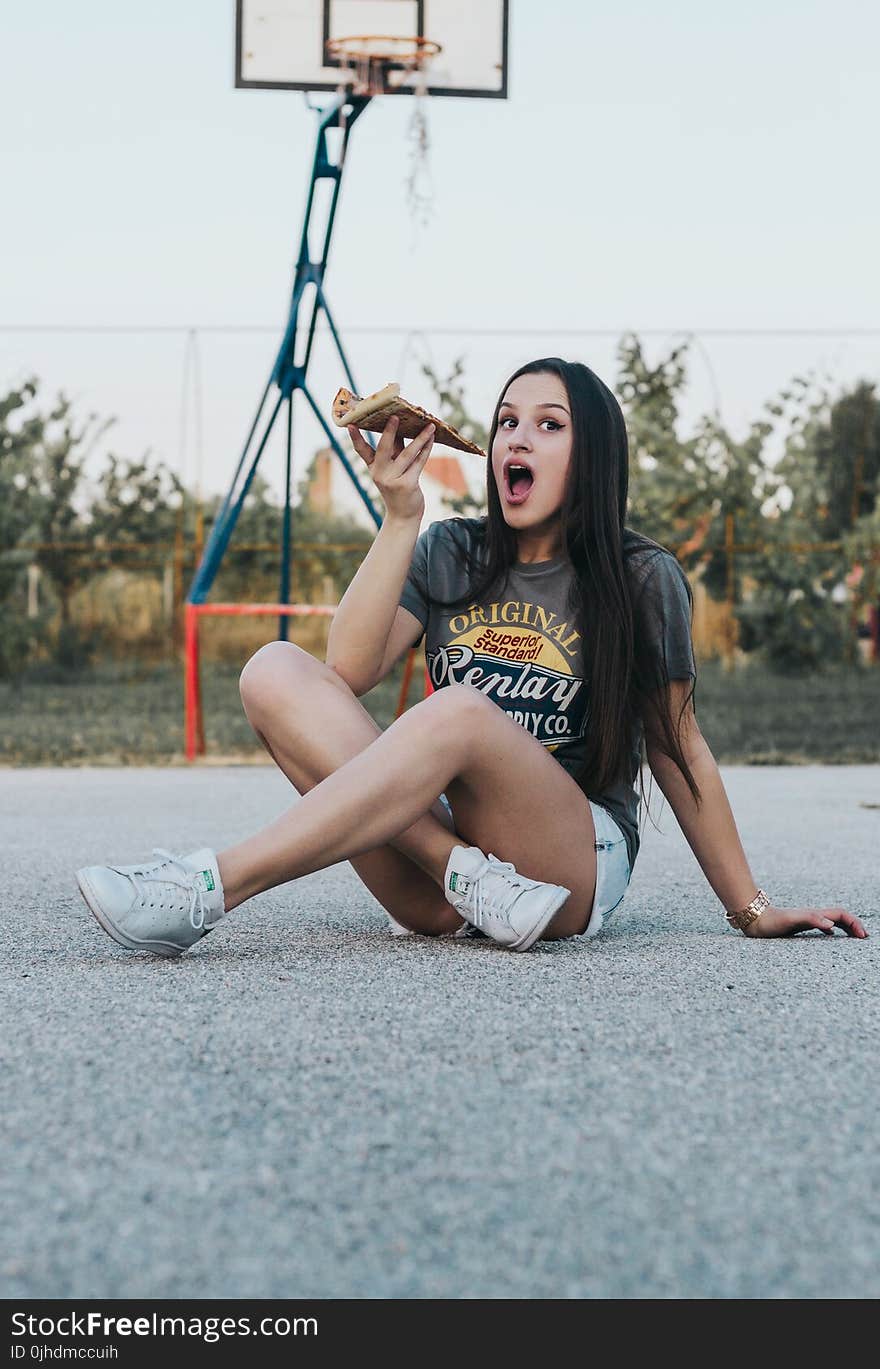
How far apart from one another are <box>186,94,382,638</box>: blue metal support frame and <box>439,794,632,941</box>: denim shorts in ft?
13.8

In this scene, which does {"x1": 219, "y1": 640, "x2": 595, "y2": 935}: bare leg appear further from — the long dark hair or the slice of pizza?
the slice of pizza

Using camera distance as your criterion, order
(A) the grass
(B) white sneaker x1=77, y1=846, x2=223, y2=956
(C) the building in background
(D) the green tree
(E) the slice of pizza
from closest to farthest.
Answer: (B) white sneaker x1=77, y1=846, x2=223, y2=956, (E) the slice of pizza, (A) the grass, (C) the building in background, (D) the green tree

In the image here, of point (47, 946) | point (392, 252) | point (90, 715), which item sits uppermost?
point (392, 252)

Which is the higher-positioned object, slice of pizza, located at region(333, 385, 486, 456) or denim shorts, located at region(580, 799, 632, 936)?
slice of pizza, located at region(333, 385, 486, 456)

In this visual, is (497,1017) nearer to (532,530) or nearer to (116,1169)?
(116,1169)

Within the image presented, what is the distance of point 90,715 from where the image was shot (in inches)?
335

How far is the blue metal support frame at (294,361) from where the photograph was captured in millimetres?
6168

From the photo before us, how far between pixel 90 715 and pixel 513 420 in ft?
21.8

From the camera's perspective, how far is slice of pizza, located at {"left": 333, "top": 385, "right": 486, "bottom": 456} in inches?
80.0

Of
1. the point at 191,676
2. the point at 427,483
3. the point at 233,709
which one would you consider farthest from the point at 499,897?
the point at 233,709

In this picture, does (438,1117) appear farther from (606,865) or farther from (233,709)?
(233,709)

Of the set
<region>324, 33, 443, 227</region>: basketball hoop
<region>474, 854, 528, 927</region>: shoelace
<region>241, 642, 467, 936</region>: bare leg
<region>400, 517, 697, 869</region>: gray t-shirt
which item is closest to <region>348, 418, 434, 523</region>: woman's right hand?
<region>400, 517, 697, 869</region>: gray t-shirt

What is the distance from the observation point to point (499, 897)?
1.90m
